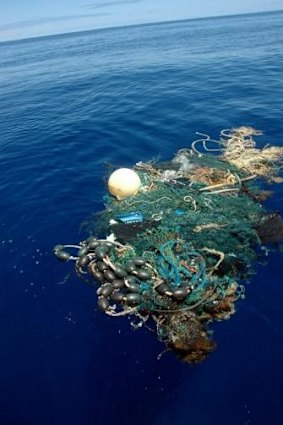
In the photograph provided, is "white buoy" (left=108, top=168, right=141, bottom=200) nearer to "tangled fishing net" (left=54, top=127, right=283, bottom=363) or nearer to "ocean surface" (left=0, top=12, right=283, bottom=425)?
"tangled fishing net" (left=54, top=127, right=283, bottom=363)

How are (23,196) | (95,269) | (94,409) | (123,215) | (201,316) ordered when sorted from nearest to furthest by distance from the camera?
(94,409) → (201,316) → (95,269) → (123,215) → (23,196)

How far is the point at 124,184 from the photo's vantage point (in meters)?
9.73

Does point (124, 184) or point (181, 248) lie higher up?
point (124, 184)

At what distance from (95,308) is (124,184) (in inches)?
135

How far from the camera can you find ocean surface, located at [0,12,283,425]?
620 centimetres

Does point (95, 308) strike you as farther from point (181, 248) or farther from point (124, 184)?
point (124, 184)

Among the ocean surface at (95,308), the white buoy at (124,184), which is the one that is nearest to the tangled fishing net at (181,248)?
the white buoy at (124,184)

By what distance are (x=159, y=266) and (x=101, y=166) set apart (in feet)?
23.2

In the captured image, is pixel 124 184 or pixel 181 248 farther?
pixel 124 184

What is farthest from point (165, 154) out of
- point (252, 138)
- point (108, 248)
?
point (108, 248)

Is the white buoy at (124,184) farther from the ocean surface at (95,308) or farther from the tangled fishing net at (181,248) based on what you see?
the ocean surface at (95,308)

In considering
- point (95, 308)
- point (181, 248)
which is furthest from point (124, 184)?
point (95, 308)

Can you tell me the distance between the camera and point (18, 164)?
15039 mm

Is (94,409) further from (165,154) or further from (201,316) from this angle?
(165,154)
